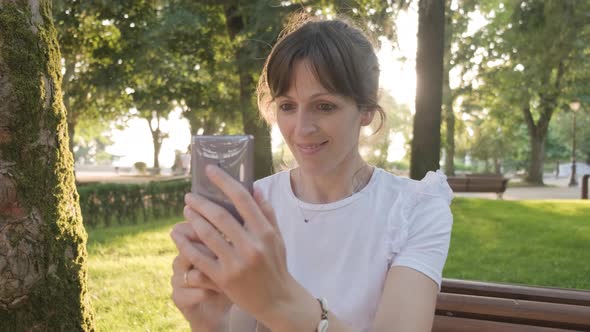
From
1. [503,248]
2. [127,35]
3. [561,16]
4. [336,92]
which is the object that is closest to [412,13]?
[561,16]

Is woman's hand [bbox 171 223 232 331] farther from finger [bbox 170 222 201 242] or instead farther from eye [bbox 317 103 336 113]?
eye [bbox 317 103 336 113]

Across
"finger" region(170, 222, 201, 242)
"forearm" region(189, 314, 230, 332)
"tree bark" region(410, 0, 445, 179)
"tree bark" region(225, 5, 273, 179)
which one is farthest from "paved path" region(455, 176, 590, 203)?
"finger" region(170, 222, 201, 242)

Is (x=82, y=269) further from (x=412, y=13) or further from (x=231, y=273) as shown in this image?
(x=412, y=13)

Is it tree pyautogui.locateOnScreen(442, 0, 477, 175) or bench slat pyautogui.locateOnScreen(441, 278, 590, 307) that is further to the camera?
tree pyautogui.locateOnScreen(442, 0, 477, 175)

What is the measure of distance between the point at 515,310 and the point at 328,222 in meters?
0.97

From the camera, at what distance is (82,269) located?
11.1 feet

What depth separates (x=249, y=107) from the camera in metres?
10.6

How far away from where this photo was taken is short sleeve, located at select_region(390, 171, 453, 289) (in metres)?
1.81

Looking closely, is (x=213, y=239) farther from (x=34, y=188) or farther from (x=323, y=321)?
(x=34, y=188)

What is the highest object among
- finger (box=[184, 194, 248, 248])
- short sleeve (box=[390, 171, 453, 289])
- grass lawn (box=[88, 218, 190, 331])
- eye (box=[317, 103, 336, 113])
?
eye (box=[317, 103, 336, 113])

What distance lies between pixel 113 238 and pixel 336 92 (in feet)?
31.6

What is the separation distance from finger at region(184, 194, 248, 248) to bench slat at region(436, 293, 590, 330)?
174 centimetres

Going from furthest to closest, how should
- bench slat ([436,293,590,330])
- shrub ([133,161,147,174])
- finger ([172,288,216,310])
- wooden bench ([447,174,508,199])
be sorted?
shrub ([133,161,147,174]), wooden bench ([447,174,508,199]), bench slat ([436,293,590,330]), finger ([172,288,216,310])

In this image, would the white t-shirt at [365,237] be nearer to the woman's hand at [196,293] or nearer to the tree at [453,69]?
the woman's hand at [196,293]
